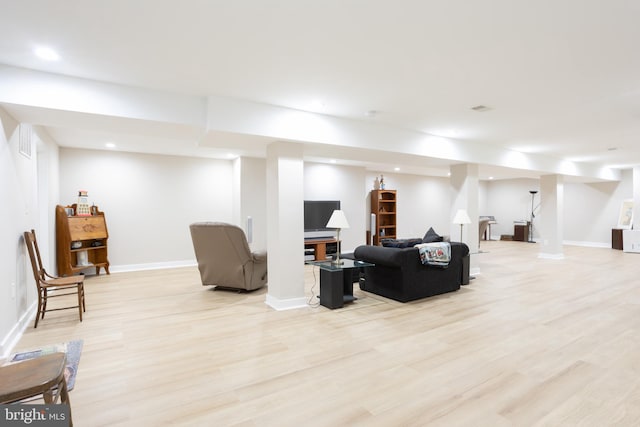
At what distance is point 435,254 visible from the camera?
4.55m

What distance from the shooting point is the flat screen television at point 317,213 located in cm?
799

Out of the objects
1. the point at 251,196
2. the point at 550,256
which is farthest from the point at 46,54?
the point at 550,256

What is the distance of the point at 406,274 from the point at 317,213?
3.95 metres

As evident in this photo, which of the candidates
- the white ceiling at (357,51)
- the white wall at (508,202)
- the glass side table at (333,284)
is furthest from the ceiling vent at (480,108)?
the white wall at (508,202)

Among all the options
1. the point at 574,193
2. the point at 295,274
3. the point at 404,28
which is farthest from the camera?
the point at 574,193

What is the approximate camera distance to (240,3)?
6.79 feet

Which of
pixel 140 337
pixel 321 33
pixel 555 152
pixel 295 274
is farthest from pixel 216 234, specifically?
pixel 555 152

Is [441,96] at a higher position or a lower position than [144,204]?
higher

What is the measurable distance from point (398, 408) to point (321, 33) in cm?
261

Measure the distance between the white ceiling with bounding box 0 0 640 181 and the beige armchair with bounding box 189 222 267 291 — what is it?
147 centimetres

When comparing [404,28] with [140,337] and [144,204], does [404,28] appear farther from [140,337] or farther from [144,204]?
[144,204]

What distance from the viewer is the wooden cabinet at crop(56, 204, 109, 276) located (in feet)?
18.6

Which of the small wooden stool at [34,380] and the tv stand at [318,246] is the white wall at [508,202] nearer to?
the tv stand at [318,246]

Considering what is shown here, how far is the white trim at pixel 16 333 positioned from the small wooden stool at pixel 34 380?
1.79 metres
